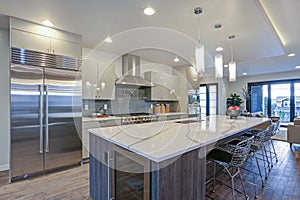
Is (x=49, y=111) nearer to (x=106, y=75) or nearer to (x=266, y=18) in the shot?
(x=106, y=75)

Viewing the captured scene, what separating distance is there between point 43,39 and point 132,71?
86.4 inches

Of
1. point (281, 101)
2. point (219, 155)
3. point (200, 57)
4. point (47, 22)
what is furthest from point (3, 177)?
point (281, 101)

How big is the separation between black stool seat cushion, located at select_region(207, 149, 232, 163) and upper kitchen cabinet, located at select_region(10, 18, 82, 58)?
9.37ft

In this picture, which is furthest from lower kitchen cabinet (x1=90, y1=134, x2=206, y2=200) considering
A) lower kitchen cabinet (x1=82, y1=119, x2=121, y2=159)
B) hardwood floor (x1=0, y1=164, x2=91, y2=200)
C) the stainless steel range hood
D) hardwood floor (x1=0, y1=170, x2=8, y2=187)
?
the stainless steel range hood

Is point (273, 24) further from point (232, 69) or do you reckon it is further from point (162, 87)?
point (162, 87)

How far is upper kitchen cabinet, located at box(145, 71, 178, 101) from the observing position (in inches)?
201

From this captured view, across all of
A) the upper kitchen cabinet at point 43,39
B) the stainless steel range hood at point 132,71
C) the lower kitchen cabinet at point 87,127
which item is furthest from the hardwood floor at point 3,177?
the stainless steel range hood at point 132,71

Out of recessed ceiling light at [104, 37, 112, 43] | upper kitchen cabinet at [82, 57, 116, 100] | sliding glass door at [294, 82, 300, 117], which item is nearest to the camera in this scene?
recessed ceiling light at [104, 37, 112, 43]

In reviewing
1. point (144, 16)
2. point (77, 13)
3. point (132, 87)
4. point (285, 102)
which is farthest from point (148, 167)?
point (285, 102)

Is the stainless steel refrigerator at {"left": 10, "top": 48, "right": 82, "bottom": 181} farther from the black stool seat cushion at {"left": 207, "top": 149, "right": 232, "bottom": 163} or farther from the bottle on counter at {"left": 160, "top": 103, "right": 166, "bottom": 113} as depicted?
the bottle on counter at {"left": 160, "top": 103, "right": 166, "bottom": 113}

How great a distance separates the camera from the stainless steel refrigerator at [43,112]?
270cm

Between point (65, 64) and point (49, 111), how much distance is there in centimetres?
88

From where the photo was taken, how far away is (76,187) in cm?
245

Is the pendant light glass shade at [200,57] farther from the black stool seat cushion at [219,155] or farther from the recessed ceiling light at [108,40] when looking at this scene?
the recessed ceiling light at [108,40]
